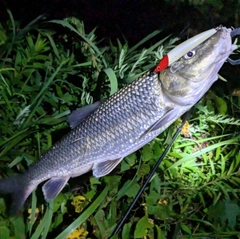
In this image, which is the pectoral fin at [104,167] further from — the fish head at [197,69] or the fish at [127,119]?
the fish head at [197,69]

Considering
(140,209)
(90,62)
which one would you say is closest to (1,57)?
(90,62)

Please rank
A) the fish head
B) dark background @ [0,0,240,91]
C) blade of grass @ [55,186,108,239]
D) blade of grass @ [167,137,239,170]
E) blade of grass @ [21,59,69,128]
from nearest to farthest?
the fish head < blade of grass @ [55,186,108,239] < blade of grass @ [21,59,69,128] < blade of grass @ [167,137,239,170] < dark background @ [0,0,240,91]

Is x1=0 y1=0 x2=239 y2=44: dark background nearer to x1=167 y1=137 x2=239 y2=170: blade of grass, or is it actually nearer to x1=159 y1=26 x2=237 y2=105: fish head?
x1=167 y1=137 x2=239 y2=170: blade of grass

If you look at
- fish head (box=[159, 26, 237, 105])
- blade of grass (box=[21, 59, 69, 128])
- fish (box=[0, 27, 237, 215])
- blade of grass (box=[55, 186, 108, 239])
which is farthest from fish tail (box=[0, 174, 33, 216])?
fish head (box=[159, 26, 237, 105])

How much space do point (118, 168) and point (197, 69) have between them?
0.81 m

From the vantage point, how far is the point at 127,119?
1.75m

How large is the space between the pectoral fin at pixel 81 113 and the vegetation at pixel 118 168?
27 cm

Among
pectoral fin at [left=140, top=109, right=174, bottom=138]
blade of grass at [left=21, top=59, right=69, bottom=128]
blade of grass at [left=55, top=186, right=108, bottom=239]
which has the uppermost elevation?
blade of grass at [left=21, top=59, right=69, bottom=128]

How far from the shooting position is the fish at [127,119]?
5.43 ft

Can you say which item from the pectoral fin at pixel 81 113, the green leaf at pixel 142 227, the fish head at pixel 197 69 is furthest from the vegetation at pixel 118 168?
the fish head at pixel 197 69

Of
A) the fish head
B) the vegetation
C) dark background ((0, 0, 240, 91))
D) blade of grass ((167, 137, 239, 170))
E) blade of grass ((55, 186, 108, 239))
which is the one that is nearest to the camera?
the fish head

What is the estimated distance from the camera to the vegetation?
2.12 m

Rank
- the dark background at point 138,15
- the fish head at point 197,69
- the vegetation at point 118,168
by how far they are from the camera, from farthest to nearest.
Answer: the dark background at point 138,15 < the vegetation at point 118,168 < the fish head at point 197,69

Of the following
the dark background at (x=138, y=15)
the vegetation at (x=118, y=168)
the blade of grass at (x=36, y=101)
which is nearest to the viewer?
the vegetation at (x=118, y=168)
